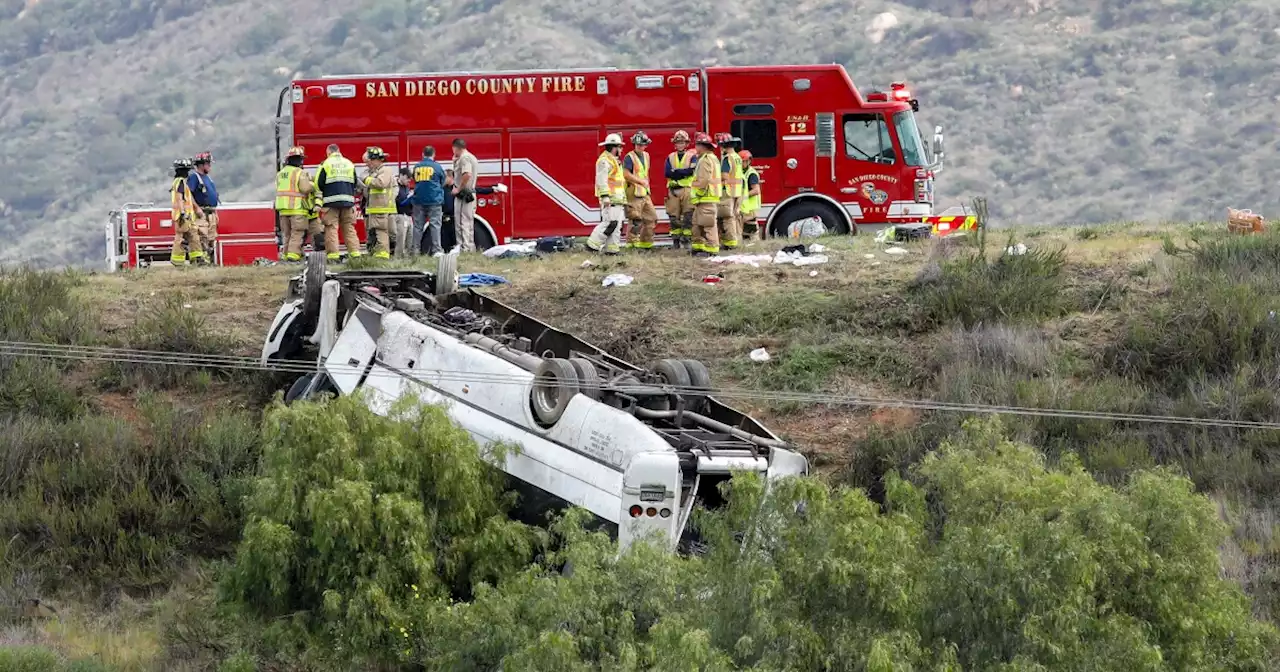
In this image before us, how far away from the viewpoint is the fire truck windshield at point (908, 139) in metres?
26.5

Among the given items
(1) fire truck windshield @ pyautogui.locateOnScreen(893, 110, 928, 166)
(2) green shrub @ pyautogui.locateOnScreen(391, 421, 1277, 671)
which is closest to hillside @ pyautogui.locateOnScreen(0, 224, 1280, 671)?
(2) green shrub @ pyautogui.locateOnScreen(391, 421, 1277, 671)

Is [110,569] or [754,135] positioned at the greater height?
[754,135]

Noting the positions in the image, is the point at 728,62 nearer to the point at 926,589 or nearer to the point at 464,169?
the point at 464,169

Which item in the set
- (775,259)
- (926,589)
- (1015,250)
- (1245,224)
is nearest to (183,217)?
(775,259)

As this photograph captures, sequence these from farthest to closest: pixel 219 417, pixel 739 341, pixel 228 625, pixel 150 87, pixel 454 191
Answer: pixel 150 87 → pixel 454 191 → pixel 739 341 → pixel 219 417 → pixel 228 625

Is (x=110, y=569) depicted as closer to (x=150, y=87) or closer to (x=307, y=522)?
(x=307, y=522)

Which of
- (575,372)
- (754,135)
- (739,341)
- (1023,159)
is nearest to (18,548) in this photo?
(575,372)

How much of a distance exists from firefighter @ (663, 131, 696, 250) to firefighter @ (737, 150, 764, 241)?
1.16 m

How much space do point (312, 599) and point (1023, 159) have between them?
5779 centimetres

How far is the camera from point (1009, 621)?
8.05 metres

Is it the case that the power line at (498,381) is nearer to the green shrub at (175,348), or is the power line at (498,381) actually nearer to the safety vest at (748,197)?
the green shrub at (175,348)

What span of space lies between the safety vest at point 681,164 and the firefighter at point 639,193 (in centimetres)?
36

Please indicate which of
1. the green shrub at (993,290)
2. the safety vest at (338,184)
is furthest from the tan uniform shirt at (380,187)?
the green shrub at (993,290)

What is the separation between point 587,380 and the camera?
12.0m
